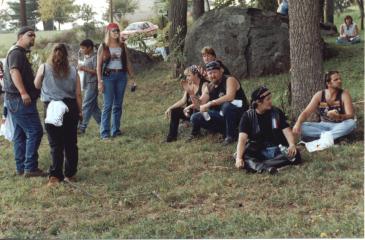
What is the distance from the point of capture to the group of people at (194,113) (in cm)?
666

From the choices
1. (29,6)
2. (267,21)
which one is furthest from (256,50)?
(29,6)

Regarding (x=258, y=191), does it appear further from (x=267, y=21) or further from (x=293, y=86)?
(x=267, y=21)

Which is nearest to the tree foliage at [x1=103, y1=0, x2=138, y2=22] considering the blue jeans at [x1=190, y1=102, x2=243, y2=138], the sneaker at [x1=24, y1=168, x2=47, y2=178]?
the blue jeans at [x1=190, y1=102, x2=243, y2=138]

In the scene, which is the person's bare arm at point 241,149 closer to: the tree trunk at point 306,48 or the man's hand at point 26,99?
the tree trunk at point 306,48

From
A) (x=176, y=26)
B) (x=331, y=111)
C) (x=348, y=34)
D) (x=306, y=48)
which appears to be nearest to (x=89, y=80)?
(x=306, y=48)

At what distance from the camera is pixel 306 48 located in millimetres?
7902

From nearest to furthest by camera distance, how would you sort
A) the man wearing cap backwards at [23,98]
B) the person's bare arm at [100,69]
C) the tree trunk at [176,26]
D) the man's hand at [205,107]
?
1. the man wearing cap backwards at [23,98]
2. the man's hand at [205,107]
3. the person's bare arm at [100,69]
4. the tree trunk at [176,26]

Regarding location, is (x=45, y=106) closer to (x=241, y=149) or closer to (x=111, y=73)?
(x=111, y=73)

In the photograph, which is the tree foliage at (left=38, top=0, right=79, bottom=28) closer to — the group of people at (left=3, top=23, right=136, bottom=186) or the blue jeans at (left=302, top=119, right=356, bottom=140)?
the group of people at (left=3, top=23, right=136, bottom=186)

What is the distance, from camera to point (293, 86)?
809cm

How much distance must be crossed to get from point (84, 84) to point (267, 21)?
15.2ft

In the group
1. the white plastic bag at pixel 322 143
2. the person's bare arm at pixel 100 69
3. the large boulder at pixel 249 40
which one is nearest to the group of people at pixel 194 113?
the white plastic bag at pixel 322 143

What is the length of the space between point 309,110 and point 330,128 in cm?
37

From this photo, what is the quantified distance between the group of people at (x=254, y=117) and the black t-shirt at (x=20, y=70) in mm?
2249
